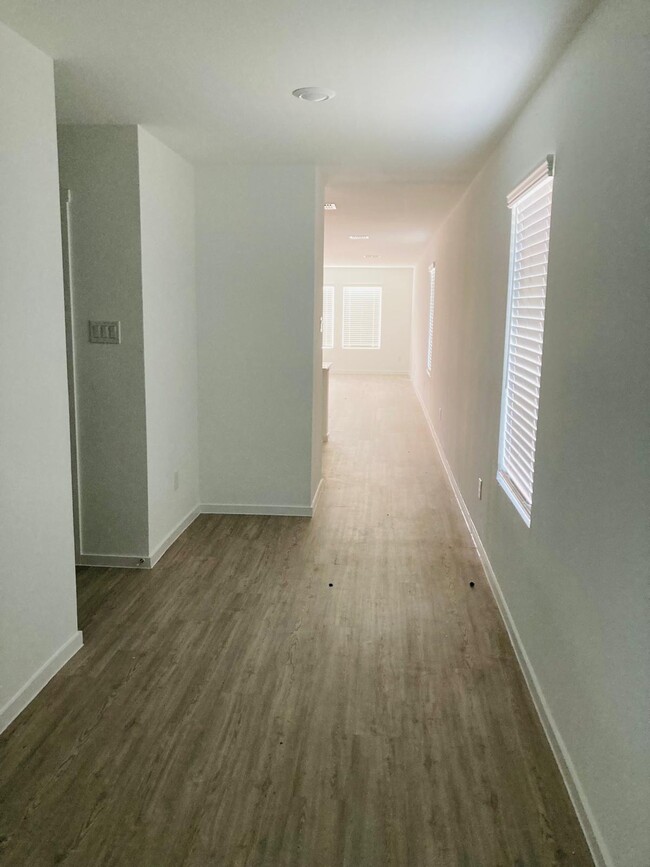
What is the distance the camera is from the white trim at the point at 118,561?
4012mm

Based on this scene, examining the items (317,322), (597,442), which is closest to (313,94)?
(597,442)

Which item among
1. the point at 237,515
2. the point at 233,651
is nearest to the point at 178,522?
the point at 237,515

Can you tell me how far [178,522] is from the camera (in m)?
4.58

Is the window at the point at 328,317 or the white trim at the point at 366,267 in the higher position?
the white trim at the point at 366,267

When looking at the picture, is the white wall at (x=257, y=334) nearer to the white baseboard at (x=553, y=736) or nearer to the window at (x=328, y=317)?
the white baseboard at (x=553, y=736)

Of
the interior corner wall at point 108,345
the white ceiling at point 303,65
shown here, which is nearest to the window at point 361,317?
the white ceiling at point 303,65

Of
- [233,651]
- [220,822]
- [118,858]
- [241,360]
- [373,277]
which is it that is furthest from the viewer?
[373,277]

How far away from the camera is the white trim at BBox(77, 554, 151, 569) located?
401 centimetres

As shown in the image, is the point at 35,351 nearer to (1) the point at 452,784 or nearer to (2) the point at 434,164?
(1) the point at 452,784

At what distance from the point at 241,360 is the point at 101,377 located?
120 cm

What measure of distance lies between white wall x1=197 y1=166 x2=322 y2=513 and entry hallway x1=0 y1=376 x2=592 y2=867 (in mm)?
855

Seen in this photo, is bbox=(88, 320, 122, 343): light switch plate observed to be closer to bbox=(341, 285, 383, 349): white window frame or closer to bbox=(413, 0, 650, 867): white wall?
bbox=(413, 0, 650, 867): white wall

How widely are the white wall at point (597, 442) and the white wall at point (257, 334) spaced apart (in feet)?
6.08

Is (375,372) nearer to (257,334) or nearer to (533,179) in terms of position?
(257,334)
